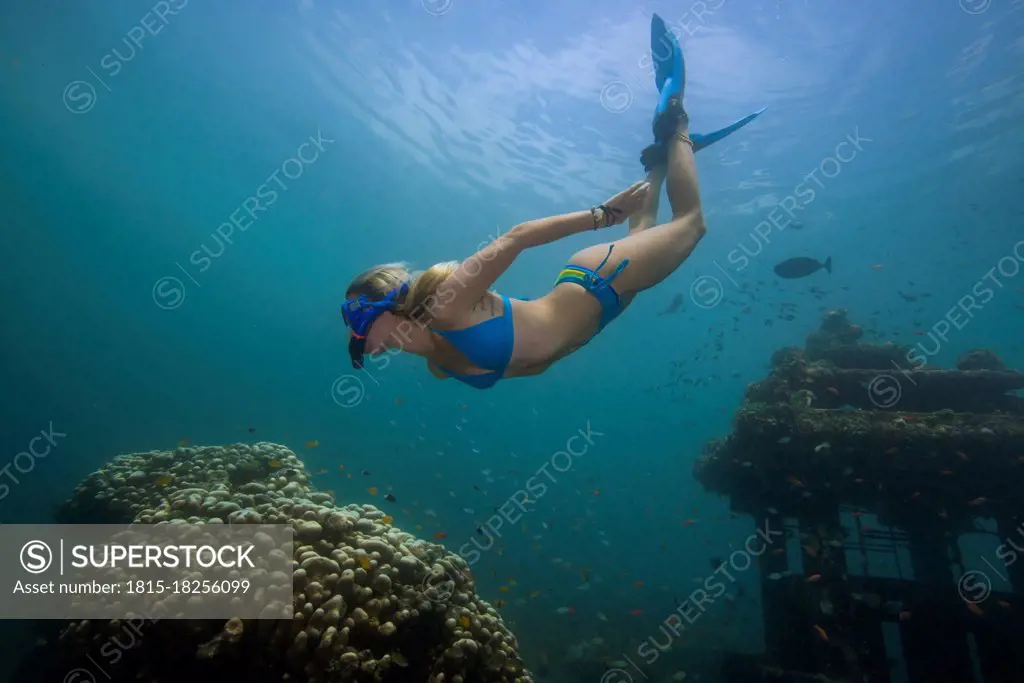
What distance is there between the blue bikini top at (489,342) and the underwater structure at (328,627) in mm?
1988

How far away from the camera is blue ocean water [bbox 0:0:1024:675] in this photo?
66.8ft

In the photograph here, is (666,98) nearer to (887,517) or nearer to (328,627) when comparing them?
(328,627)

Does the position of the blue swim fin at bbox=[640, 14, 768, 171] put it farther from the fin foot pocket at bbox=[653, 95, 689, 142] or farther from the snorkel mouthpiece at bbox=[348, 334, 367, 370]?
the snorkel mouthpiece at bbox=[348, 334, 367, 370]

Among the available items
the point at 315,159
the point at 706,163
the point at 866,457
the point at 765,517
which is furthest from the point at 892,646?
the point at 315,159

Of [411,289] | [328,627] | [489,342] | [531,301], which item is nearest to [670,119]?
[531,301]

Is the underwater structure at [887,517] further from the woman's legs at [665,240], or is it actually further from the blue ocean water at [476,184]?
the woman's legs at [665,240]

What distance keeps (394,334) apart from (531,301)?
4.99 feet

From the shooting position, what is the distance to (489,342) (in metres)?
4.14

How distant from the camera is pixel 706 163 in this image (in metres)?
28.5

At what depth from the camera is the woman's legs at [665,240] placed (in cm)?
479

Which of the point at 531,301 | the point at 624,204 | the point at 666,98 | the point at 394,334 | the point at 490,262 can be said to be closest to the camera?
the point at 490,262

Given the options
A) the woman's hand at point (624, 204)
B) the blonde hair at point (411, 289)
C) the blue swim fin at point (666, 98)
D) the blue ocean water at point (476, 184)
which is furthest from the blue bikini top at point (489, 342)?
the blue ocean water at point (476, 184)

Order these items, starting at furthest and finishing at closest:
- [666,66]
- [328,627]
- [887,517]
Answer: [887,517]
[666,66]
[328,627]

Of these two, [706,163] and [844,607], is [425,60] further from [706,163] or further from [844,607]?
[844,607]
